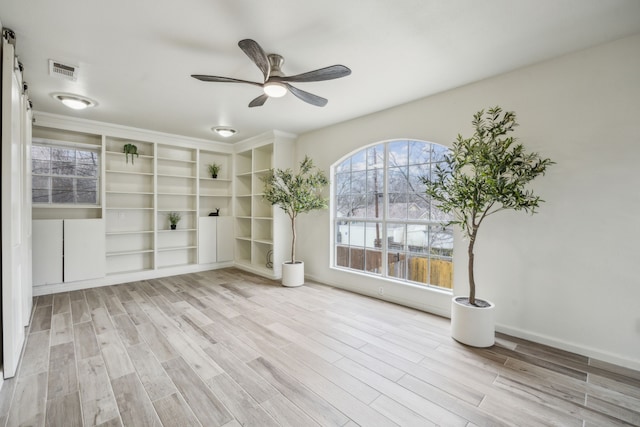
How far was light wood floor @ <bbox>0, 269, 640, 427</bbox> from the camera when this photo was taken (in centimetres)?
175

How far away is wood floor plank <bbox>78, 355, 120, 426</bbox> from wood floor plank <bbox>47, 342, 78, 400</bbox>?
5cm

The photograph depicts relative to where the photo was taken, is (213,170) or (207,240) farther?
(213,170)

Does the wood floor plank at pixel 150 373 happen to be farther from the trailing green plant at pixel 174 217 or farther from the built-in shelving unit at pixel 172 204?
the trailing green plant at pixel 174 217

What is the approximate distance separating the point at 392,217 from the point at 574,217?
1.94 m

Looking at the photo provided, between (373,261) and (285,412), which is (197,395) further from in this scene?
(373,261)

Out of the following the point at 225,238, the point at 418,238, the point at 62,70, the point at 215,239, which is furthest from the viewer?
the point at 225,238

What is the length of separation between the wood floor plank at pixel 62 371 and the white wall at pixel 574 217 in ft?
12.0

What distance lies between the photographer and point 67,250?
4.21 meters

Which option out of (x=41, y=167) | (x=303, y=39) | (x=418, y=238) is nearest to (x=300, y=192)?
(x=418, y=238)

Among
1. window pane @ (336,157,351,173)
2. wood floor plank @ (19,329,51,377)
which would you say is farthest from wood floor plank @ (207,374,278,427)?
window pane @ (336,157,351,173)

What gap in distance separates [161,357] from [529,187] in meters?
3.76

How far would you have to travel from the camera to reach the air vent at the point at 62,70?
266 cm

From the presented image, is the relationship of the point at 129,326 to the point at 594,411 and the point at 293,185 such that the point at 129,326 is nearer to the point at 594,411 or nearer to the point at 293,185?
the point at 293,185

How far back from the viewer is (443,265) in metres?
3.50
